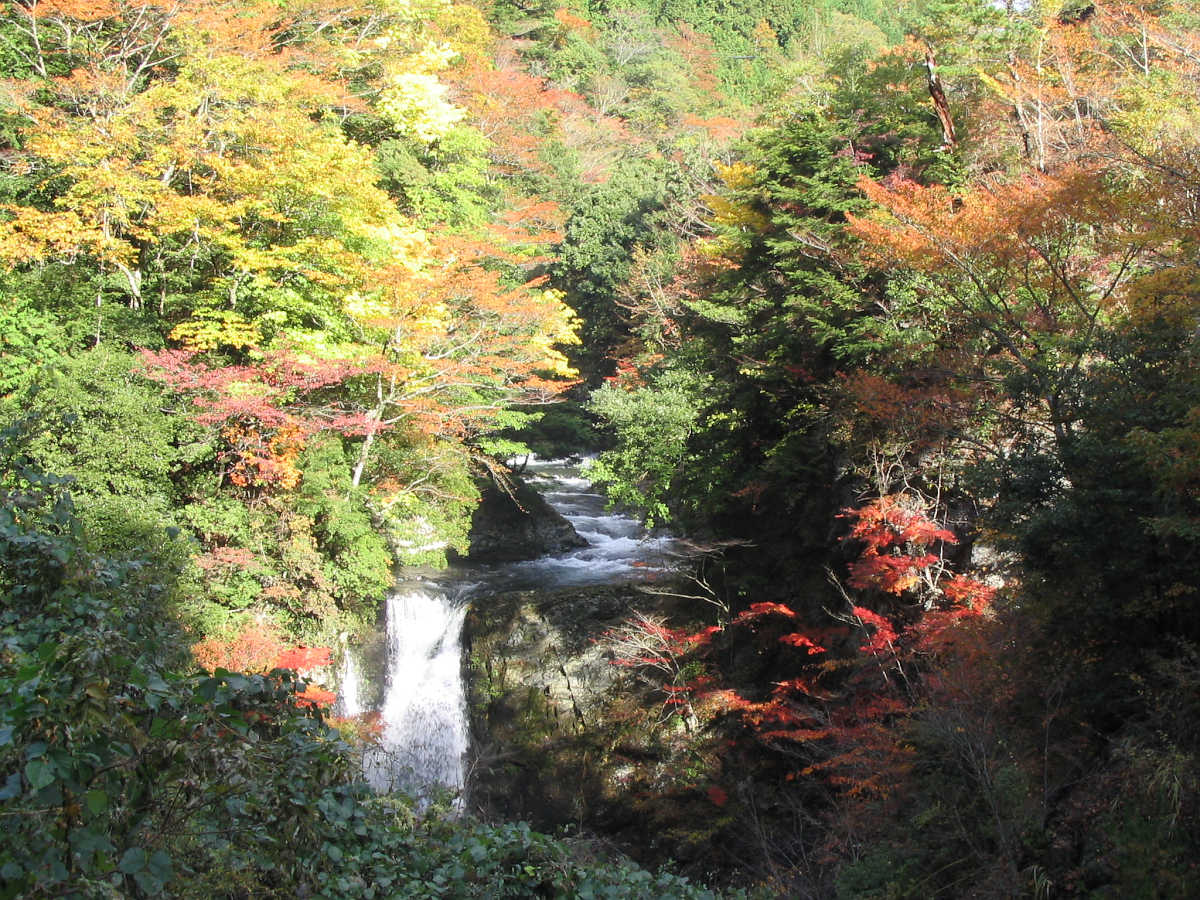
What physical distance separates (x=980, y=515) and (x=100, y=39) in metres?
16.7

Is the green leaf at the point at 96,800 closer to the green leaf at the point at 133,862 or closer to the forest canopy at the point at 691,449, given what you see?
the forest canopy at the point at 691,449

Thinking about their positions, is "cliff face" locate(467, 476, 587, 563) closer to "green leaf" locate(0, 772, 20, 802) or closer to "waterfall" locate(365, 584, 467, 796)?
"waterfall" locate(365, 584, 467, 796)

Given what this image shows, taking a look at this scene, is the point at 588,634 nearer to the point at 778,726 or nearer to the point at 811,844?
the point at 778,726

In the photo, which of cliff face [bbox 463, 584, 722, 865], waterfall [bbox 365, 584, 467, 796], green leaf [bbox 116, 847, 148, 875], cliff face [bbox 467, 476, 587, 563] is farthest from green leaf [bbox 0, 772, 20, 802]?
cliff face [bbox 467, 476, 587, 563]

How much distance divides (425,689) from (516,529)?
17.4 ft

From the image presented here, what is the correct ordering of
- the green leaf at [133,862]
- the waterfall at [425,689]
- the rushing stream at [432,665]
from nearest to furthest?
1. the green leaf at [133,862]
2. the rushing stream at [432,665]
3. the waterfall at [425,689]

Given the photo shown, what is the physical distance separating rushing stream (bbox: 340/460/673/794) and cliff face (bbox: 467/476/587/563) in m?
0.40

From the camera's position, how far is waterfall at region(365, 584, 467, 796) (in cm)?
1380

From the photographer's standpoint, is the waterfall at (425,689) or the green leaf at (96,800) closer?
the green leaf at (96,800)

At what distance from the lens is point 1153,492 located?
6.21m

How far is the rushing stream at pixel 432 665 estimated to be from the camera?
1370 centimetres

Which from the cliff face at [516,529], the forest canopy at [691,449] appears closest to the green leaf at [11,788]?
the forest canopy at [691,449]

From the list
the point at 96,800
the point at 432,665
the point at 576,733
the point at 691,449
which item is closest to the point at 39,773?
the point at 96,800

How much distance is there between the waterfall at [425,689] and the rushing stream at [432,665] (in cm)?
2
